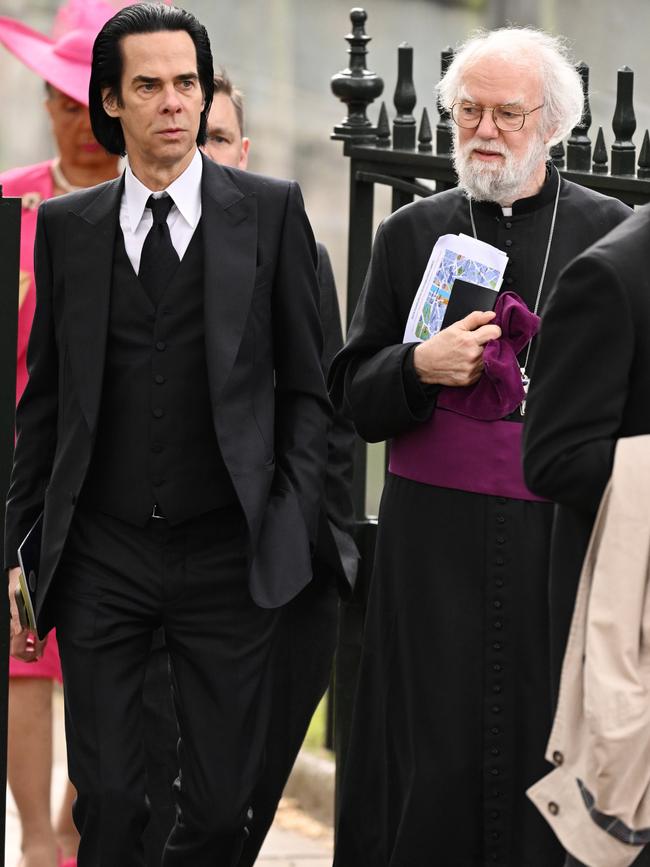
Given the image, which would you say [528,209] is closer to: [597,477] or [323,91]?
[597,477]

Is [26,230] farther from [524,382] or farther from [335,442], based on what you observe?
[524,382]

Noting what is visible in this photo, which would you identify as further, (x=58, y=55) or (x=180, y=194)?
(x=58, y=55)

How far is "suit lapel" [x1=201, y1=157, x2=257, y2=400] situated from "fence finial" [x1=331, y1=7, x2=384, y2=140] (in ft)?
3.88

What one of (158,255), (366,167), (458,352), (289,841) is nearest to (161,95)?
(158,255)

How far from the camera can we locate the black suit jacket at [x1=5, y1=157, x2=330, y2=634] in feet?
14.6

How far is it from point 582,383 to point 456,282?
103cm

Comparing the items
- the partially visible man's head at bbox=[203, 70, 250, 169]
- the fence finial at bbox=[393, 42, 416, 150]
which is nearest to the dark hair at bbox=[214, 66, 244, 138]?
the partially visible man's head at bbox=[203, 70, 250, 169]

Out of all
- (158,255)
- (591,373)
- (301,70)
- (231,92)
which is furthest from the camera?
(301,70)

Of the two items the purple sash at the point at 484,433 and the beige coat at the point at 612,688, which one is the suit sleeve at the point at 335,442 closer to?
the purple sash at the point at 484,433

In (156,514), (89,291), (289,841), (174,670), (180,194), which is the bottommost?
(289,841)

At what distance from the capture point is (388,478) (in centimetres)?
480

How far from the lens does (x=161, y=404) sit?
4.45m

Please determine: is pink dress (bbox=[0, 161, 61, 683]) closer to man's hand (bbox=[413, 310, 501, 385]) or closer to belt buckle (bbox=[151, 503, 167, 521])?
belt buckle (bbox=[151, 503, 167, 521])

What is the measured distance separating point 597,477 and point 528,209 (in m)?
A: 1.20
